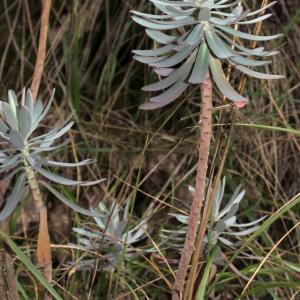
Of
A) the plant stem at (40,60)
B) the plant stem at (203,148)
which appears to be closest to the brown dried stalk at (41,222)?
the plant stem at (40,60)

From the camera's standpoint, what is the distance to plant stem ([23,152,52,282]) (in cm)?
77

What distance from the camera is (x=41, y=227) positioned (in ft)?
2.56

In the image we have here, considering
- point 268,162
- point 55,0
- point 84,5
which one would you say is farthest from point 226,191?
point 55,0

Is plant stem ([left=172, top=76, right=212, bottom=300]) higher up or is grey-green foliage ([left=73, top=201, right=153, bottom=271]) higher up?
plant stem ([left=172, top=76, right=212, bottom=300])

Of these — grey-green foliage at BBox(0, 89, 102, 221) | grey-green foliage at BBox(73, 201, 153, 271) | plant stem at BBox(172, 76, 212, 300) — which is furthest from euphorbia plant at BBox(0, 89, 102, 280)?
grey-green foliage at BBox(73, 201, 153, 271)

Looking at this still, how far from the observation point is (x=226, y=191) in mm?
1457

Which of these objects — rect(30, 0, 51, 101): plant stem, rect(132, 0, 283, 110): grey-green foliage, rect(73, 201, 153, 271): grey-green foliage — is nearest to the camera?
rect(132, 0, 283, 110): grey-green foliage

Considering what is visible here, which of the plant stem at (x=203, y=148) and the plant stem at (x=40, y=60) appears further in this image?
the plant stem at (x=40, y=60)

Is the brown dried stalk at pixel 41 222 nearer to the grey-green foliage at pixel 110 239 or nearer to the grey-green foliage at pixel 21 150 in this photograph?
the grey-green foliage at pixel 21 150

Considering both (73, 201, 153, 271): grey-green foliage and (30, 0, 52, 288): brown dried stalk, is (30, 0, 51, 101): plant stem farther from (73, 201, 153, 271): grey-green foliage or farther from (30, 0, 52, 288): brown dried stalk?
(73, 201, 153, 271): grey-green foliage

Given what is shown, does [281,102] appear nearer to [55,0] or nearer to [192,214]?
[55,0]

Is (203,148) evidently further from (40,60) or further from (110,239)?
(110,239)

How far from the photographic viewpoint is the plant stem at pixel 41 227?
77 cm

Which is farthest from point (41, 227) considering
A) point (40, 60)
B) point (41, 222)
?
point (40, 60)
